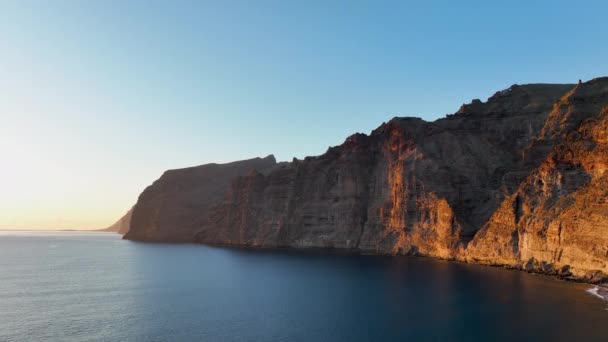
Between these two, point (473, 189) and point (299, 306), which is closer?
point (299, 306)

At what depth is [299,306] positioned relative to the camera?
210 feet

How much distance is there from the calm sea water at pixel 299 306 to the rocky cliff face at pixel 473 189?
30.7ft

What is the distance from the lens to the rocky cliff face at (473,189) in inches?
3241

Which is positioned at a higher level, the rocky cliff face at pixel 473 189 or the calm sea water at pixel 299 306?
the rocky cliff face at pixel 473 189

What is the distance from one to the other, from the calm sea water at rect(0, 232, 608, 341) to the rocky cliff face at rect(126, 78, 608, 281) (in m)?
9.36

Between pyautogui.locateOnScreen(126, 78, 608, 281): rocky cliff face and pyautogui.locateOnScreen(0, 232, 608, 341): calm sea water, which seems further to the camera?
pyautogui.locateOnScreen(126, 78, 608, 281): rocky cliff face

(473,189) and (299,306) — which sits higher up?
(473,189)

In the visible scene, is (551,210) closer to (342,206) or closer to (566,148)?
(566,148)

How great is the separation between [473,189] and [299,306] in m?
83.6

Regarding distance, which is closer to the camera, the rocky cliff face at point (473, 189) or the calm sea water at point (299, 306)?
the calm sea water at point (299, 306)

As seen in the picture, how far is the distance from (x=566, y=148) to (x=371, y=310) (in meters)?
60.1

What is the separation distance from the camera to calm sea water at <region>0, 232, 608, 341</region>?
48.6 m

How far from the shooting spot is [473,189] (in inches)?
5049

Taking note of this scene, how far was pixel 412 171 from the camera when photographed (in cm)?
14300
